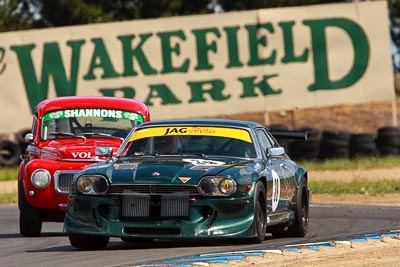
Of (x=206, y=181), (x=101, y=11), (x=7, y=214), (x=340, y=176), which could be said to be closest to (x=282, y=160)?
(x=206, y=181)

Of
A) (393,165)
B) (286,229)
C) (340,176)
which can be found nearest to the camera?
(286,229)

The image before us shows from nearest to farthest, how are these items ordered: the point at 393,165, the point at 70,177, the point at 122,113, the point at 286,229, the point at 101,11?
the point at 286,229 → the point at 70,177 → the point at 122,113 → the point at 393,165 → the point at 101,11

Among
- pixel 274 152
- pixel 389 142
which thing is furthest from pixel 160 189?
pixel 389 142

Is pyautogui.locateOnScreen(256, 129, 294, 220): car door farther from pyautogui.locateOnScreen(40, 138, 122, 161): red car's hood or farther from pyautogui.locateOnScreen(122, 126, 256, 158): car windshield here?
pyautogui.locateOnScreen(40, 138, 122, 161): red car's hood

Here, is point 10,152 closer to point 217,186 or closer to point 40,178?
point 40,178

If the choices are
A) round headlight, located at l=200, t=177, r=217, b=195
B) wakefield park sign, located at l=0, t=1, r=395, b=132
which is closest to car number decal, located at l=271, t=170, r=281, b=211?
round headlight, located at l=200, t=177, r=217, b=195

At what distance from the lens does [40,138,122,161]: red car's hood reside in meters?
15.5

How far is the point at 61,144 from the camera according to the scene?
16.2 m

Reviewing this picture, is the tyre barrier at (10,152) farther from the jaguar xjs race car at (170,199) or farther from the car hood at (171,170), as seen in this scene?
the car hood at (171,170)

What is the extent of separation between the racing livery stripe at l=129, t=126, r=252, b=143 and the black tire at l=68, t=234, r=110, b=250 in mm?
1322

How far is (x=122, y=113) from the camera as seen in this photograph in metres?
17.1

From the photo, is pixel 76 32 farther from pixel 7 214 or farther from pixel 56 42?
pixel 7 214

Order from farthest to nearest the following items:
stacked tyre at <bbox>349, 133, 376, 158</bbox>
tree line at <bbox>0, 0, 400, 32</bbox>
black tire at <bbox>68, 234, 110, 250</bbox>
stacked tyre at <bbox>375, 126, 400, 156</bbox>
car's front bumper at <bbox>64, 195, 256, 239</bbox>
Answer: tree line at <bbox>0, 0, 400, 32</bbox> → stacked tyre at <bbox>375, 126, 400, 156</bbox> → stacked tyre at <bbox>349, 133, 376, 158</bbox> → black tire at <bbox>68, 234, 110, 250</bbox> → car's front bumper at <bbox>64, 195, 256, 239</bbox>

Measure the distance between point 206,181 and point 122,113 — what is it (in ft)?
17.8
